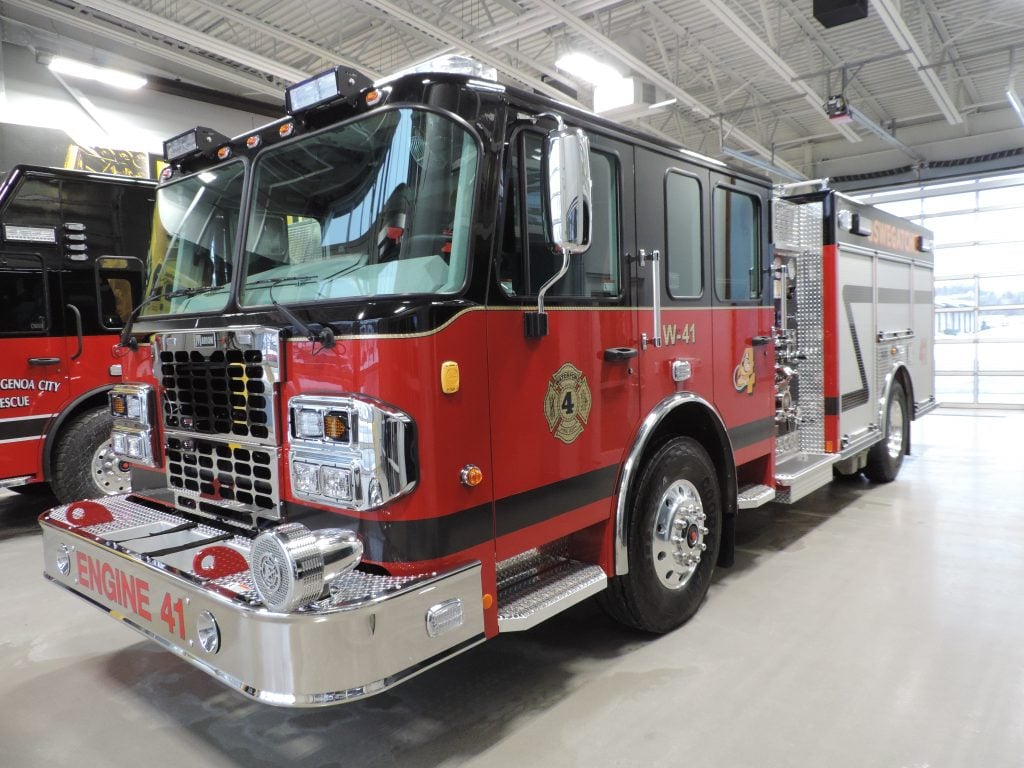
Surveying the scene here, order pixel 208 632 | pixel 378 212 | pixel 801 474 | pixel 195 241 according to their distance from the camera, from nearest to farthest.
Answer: pixel 208 632
pixel 378 212
pixel 195 241
pixel 801 474

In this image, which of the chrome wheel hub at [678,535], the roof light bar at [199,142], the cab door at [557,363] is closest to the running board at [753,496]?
the chrome wheel hub at [678,535]

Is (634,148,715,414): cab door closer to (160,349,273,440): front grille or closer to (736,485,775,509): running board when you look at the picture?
(736,485,775,509): running board

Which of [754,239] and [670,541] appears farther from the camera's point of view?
[754,239]

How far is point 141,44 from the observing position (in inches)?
356

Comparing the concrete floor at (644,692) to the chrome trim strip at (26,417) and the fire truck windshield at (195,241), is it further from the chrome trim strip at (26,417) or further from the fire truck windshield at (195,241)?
the fire truck windshield at (195,241)

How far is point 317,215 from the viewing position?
2635mm

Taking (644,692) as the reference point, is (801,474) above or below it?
above

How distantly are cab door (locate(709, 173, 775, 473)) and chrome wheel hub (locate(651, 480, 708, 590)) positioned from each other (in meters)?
0.54

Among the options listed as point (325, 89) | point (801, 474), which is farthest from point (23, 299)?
point (801, 474)

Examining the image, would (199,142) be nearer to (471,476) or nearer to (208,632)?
(471,476)

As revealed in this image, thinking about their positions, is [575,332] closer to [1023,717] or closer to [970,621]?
[1023,717]

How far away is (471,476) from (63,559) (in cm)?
178

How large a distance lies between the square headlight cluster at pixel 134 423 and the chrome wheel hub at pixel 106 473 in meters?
2.92

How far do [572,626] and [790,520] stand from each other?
272 centimetres
